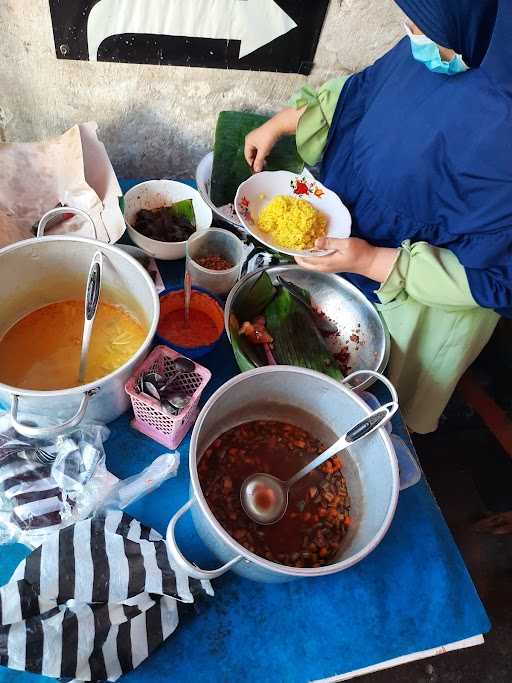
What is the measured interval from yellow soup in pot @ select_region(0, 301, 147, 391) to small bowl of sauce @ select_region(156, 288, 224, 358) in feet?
0.18

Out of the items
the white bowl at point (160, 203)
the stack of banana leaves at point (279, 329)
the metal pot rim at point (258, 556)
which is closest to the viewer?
the metal pot rim at point (258, 556)

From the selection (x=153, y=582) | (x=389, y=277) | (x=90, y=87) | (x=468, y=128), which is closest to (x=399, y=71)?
(x=468, y=128)

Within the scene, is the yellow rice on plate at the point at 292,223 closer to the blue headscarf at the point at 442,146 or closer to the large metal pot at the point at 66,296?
the blue headscarf at the point at 442,146

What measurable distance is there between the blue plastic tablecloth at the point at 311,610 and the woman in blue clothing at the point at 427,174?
411 millimetres

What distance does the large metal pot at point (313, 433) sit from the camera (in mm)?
641

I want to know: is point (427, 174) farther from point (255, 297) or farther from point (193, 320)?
point (193, 320)

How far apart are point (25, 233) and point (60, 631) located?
76cm

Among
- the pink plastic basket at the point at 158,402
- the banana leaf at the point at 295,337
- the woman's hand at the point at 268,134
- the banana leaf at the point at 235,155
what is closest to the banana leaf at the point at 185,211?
the banana leaf at the point at 235,155

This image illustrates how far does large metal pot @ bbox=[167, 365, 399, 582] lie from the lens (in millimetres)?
641

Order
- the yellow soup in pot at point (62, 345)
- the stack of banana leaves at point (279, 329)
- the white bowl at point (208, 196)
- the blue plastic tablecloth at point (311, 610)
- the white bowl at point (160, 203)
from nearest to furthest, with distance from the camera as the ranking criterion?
the blue plastic tablecloth at point (311, 610) < the yellow soup in pot at point (62, 345) < the stack of banana leaves at point (279, 329) < the white bowl at point (160, 203) < the white bowl at point (208, 196)

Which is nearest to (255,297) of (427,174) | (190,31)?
(427,174)

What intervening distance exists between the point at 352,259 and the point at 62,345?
1.96ft

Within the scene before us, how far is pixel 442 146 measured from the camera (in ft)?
3.11

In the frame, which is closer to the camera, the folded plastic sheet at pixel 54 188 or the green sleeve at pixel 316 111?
the folded plastic sheet at pixel 54 188
